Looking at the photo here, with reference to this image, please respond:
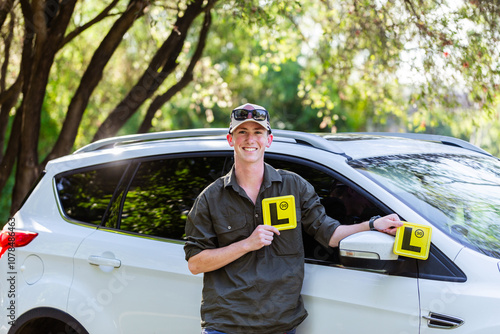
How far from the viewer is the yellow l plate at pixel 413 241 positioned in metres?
2.56

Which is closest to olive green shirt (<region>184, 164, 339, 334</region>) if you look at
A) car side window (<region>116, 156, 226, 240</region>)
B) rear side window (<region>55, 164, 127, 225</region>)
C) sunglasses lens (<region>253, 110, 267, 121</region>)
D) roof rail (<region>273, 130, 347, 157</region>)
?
sunglasses lens (<region>253, 110, 267, 121</region>)

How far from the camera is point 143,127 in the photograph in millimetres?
8180

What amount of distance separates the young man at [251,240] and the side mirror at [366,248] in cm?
11

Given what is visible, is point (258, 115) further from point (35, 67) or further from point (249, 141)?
point (35, 67)

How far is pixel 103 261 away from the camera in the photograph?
3.46 metres

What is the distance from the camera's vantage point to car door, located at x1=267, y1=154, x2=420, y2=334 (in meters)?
2.66

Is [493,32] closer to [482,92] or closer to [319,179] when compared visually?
[482,92]

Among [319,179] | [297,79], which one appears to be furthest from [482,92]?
[297,79]

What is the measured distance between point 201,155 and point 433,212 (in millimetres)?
1313

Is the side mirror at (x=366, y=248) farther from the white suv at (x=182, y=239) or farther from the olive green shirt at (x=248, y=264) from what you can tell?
the olive green shirt at (x=248, y=264)

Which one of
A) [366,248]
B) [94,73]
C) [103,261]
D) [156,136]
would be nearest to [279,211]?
[366,248]

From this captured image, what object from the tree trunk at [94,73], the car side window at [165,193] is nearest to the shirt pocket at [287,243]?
the car side window at [165,193]

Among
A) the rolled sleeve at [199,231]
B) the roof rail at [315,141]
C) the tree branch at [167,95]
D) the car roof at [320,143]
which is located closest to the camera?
the rolled sleeve at [199,231]

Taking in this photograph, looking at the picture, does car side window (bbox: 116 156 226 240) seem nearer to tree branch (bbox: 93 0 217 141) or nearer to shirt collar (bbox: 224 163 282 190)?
shirt collar (bbox: 224 163 282 190)
